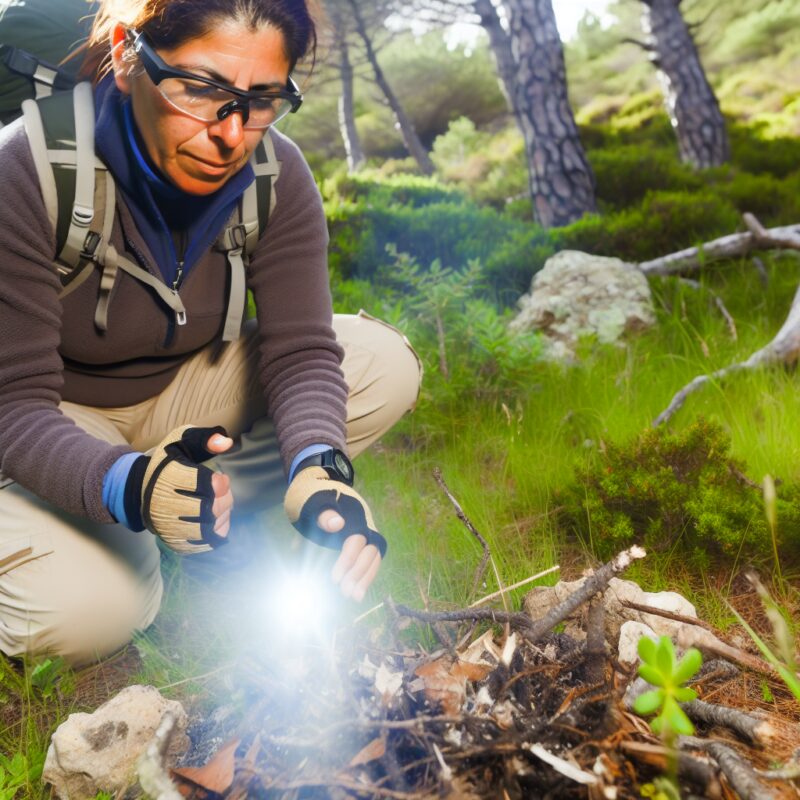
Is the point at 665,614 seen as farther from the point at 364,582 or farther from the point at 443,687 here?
the point at 364,582

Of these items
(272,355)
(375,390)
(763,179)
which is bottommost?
(763,179)

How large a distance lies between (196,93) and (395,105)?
15.6 meters

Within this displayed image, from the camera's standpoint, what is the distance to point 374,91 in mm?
25391

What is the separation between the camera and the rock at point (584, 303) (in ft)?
15.9

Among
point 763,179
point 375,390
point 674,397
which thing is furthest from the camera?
point 763,179

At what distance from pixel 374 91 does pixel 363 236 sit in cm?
2103

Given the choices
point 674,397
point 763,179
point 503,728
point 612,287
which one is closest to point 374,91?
point 763,179

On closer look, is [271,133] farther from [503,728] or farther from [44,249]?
[503,728]

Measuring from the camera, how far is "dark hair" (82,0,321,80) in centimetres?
193

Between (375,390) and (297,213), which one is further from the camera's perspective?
(375,390)

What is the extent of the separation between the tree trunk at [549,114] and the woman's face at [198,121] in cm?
569

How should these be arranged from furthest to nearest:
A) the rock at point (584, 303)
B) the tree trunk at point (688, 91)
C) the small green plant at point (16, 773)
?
the tree trunk at point (688, 91) → the rock at point (584, 303) → the small green plant at point (16, 773)

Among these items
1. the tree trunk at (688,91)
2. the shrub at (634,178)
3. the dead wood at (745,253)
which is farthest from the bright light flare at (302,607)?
the tree trunk at (688,91)

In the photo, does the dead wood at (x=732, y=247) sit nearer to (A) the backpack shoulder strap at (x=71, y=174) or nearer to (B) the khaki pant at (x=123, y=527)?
(B) the khaki pant at (x=123, y=527)
